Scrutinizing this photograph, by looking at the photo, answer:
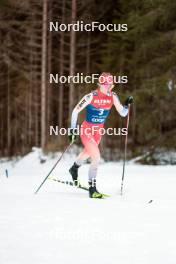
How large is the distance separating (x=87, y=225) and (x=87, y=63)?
21296mm

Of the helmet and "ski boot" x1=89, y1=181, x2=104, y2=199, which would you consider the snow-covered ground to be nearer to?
"ski boot" x1=89, y1=181, x2=104, y2=199

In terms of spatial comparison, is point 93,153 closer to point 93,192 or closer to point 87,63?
point 93,192

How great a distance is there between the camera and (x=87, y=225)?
616cm

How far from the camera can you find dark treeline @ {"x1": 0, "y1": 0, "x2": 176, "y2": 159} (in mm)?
16094

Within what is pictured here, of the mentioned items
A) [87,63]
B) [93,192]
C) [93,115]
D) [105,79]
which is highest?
[87,63]

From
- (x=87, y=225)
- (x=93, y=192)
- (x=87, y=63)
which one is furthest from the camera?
(x=87, y=63)

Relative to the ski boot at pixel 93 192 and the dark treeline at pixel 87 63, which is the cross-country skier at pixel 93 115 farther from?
the dark treeline at pixel 87 63

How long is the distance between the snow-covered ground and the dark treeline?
6088 millimetres

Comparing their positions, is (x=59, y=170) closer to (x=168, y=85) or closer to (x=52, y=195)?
(x=168, y=85)

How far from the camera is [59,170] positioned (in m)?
15.6

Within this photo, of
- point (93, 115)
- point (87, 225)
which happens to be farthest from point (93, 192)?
point (87, 225)

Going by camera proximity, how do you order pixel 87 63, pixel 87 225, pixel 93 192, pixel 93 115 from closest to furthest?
pixel 87 225 < pixel 93 192 < pixel 93 115 < pixel 87 63

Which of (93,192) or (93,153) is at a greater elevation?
(93,153)

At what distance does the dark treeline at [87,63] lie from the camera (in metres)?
16.1
